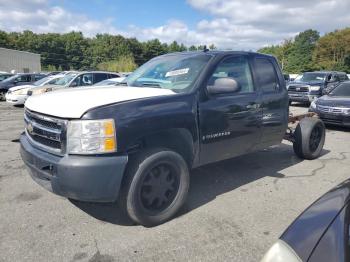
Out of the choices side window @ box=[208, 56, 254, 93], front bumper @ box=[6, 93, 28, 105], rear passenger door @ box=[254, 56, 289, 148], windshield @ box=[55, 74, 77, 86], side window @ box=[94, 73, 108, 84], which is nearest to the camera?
side window @ box=[208, 56, 254, 93]

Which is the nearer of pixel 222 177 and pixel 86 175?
pixel 86 175

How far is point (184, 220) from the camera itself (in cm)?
385

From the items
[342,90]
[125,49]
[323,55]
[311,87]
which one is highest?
[125,49]

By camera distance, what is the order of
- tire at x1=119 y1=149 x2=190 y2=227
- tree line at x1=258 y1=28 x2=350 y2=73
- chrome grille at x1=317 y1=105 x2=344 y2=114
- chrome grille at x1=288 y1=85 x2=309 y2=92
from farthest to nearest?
tree line at x1=258 y1=28 x2=350 y2=73 → chrome grille at x1=288 y1=85 x2=309 y2=92 → chrome grille at x1=317 y1=105 x2=344 y2=114 → tire at x1=119 y1=149 x2=190 y2=227

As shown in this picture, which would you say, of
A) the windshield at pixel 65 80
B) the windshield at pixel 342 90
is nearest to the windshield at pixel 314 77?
the windshield at pixel 342 90

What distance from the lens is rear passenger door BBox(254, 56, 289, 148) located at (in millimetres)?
5059

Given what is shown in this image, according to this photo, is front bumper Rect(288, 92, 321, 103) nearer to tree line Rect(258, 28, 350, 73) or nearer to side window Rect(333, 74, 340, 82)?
side window Rect(333, 74, 340, 82)

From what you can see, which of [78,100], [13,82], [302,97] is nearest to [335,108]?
[302,97]

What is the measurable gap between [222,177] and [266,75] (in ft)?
5.60

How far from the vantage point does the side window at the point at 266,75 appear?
5078 mm

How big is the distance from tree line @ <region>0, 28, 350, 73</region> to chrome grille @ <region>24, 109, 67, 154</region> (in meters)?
67.6

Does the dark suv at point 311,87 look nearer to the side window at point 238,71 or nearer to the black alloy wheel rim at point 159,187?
the side window at point 238,71

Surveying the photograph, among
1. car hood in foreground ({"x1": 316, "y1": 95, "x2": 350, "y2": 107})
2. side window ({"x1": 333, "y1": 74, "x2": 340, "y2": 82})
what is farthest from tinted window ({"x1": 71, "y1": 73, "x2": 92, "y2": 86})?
side window ({"x1": 333, "y1": 74, "x2": 340, "y2": 82})

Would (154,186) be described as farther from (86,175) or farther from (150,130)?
(86,175)
